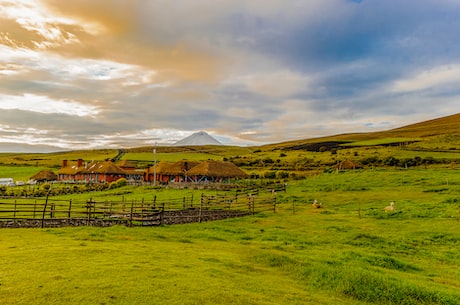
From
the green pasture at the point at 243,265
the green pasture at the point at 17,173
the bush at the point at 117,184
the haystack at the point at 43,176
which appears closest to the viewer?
the green pasture at the point at 243,265

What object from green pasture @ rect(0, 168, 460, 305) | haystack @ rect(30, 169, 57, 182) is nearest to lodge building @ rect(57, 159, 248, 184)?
haystack @ rect(30, 169, 57, 182)

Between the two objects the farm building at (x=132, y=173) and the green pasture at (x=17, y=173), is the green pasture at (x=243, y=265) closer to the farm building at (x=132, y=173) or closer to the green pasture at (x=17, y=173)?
the farm building at (x=132, y=173)

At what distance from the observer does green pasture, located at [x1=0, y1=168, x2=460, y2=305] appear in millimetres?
8328

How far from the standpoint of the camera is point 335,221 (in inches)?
1089

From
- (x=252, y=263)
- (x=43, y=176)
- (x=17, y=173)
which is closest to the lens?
(x=252, y=263)

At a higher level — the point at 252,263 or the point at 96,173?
the point at 252,263

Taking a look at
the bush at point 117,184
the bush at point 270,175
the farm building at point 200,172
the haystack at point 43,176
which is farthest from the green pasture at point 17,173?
the bush at point 270,175

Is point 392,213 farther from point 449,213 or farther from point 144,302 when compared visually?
point 144,302

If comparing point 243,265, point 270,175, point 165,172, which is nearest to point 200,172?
point 165,172

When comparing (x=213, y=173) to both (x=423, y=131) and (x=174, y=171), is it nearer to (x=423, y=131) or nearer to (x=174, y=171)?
(x=174, y=171)

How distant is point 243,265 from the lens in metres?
12.3

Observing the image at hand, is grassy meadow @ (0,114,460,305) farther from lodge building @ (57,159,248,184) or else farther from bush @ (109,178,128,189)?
bush @ (109,178,128,189)

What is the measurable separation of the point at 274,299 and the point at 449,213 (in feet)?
86.3

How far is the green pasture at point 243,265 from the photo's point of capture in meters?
8.33
